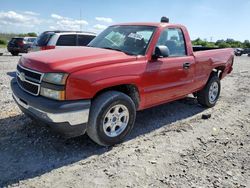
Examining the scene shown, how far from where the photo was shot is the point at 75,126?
12.2ft

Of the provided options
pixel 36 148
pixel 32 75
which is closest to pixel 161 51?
pixel 32 75

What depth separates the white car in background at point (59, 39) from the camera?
11.1 metres

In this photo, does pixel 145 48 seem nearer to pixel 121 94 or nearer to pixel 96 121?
pixel 121 94

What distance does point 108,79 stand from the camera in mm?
3910

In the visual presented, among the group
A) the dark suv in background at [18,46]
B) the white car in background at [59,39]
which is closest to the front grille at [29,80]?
the white car in background at [59,39]

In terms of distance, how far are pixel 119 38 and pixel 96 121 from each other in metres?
1.81

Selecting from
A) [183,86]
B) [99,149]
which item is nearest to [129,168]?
[99,149]

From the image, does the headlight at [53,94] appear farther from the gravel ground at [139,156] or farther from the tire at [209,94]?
the tire at [209,94]

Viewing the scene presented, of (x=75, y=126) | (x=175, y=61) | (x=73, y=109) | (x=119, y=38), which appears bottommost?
(x=75, y=126)

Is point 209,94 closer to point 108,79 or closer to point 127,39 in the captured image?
point 127,39

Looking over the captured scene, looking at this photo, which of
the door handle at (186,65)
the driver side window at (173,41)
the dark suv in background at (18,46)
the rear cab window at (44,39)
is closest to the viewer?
the driver side window at (173,41)

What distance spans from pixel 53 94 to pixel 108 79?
2.55 ft

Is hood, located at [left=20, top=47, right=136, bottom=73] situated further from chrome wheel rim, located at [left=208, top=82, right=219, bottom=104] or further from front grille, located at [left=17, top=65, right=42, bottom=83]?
chrome wheel rim, located at [left=208, top=82, right=219, bottom=104]

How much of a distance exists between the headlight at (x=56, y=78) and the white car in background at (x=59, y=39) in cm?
753
